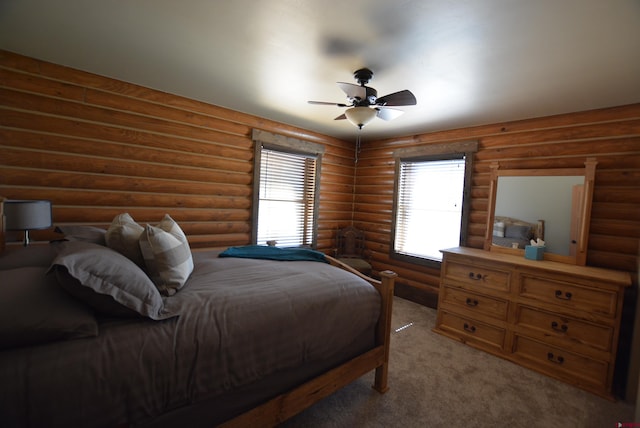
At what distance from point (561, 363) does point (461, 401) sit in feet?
3.54

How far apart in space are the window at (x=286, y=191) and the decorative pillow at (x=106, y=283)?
2.45 meters

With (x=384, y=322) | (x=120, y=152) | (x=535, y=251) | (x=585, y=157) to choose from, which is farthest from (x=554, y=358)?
(x=120, y=152)

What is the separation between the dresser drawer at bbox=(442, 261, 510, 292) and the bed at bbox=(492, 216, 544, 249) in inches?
22.1

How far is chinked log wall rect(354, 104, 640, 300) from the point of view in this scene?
259 cm

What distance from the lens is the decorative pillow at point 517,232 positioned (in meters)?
3.08

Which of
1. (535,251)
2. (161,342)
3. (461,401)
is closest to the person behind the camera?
(161,342)

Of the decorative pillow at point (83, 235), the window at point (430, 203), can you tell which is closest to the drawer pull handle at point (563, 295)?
the window at point (430, 203)

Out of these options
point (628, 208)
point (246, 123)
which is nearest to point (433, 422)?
point (628, 208)

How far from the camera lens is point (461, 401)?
6.93 feet

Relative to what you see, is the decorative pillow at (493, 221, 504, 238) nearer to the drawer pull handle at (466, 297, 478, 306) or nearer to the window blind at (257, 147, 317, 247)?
the drawer pull handle at (466, 297, 478, 306)

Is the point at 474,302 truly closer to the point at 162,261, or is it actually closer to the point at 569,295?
the point at 569,295

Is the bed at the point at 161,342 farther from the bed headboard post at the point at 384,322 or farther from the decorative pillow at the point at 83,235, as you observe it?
the bed headboard post at the point at 384,322

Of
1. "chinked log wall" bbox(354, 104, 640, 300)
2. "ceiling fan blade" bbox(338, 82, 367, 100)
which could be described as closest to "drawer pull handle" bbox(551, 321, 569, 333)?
"chinked log wall" bbox(354, 104, 640, 300)

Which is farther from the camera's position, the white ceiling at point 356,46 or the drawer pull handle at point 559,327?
the drawer pull handle at point 559,327
